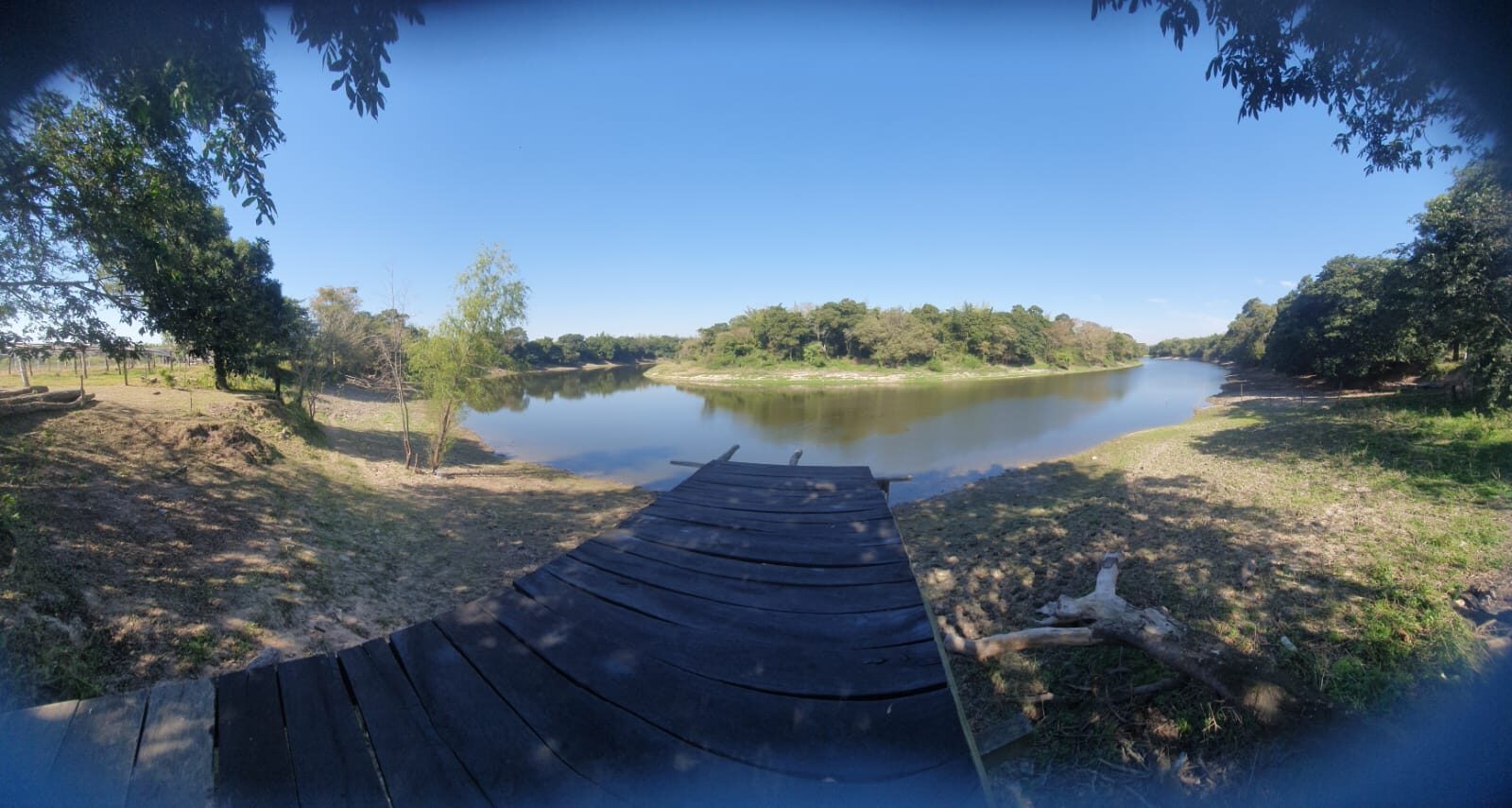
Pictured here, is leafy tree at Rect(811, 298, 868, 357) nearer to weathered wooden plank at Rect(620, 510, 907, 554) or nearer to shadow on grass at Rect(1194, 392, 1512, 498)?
shadow on grass at Rect(1194, 392, 1512, 498)

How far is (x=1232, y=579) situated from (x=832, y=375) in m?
42.3

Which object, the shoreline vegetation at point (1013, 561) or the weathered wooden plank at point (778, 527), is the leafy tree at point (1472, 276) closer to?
the shoreline vegetation at point (1013, 561)

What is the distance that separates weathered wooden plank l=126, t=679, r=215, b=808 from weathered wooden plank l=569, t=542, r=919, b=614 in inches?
57.2

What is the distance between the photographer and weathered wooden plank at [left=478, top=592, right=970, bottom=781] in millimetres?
1314

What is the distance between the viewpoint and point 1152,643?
306 centimetres

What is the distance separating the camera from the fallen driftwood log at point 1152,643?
2398 mm

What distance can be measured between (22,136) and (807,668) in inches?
215

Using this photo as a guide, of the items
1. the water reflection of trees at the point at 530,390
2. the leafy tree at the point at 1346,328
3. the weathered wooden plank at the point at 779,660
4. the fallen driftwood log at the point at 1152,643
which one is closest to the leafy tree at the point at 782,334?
the water reflection of trees at the point at 530,390

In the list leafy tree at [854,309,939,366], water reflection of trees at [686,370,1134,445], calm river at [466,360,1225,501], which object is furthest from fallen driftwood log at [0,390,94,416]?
leafy tree at [854,309,939,366]

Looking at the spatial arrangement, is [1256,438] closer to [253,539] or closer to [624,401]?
[253,539]

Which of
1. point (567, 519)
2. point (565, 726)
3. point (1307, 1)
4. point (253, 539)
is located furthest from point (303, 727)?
point (567, 519)

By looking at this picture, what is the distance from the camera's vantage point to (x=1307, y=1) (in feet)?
8.20

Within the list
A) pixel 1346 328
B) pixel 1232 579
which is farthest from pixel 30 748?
pixel 1346 328

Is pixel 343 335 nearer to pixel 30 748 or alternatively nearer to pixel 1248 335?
pixel 30 748
